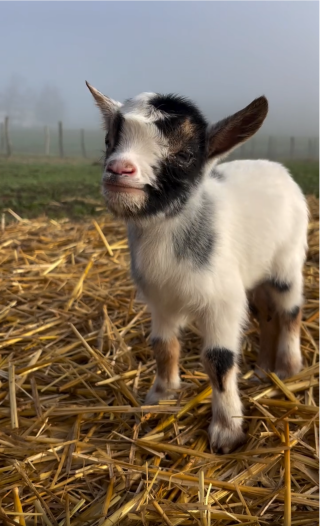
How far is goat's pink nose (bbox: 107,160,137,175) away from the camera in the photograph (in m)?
1.34

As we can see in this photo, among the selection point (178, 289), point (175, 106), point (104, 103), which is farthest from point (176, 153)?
point (178, 289)

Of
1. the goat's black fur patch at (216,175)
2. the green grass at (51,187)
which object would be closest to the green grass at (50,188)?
the green grass at (51,187)

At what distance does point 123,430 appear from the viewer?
1.82 m

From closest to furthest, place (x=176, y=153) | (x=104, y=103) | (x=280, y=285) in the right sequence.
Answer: (x=176, y=153)
(x=104, y=103)
(x=280, y=285)

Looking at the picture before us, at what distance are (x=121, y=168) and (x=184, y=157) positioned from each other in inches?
9.4

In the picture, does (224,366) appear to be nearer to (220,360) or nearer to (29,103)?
(220,360)

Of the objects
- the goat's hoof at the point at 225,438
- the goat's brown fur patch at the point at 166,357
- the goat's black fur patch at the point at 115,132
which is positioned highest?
the goat's black fur patch at the point at 115,132

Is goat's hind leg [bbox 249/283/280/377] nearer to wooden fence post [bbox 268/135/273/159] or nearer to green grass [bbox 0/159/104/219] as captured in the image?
green grass [bbox 0/159/104/219]

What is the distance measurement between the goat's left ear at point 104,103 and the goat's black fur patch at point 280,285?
3.29 feet

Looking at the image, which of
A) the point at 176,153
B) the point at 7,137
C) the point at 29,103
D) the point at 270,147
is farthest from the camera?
the point at 270,147

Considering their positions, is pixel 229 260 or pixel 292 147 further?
pixel 292 147

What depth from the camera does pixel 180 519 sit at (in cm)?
141

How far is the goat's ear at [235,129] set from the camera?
1.43 metres

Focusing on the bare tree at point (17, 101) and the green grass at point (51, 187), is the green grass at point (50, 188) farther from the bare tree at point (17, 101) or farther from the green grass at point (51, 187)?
the bare tree at point (17, 101)
